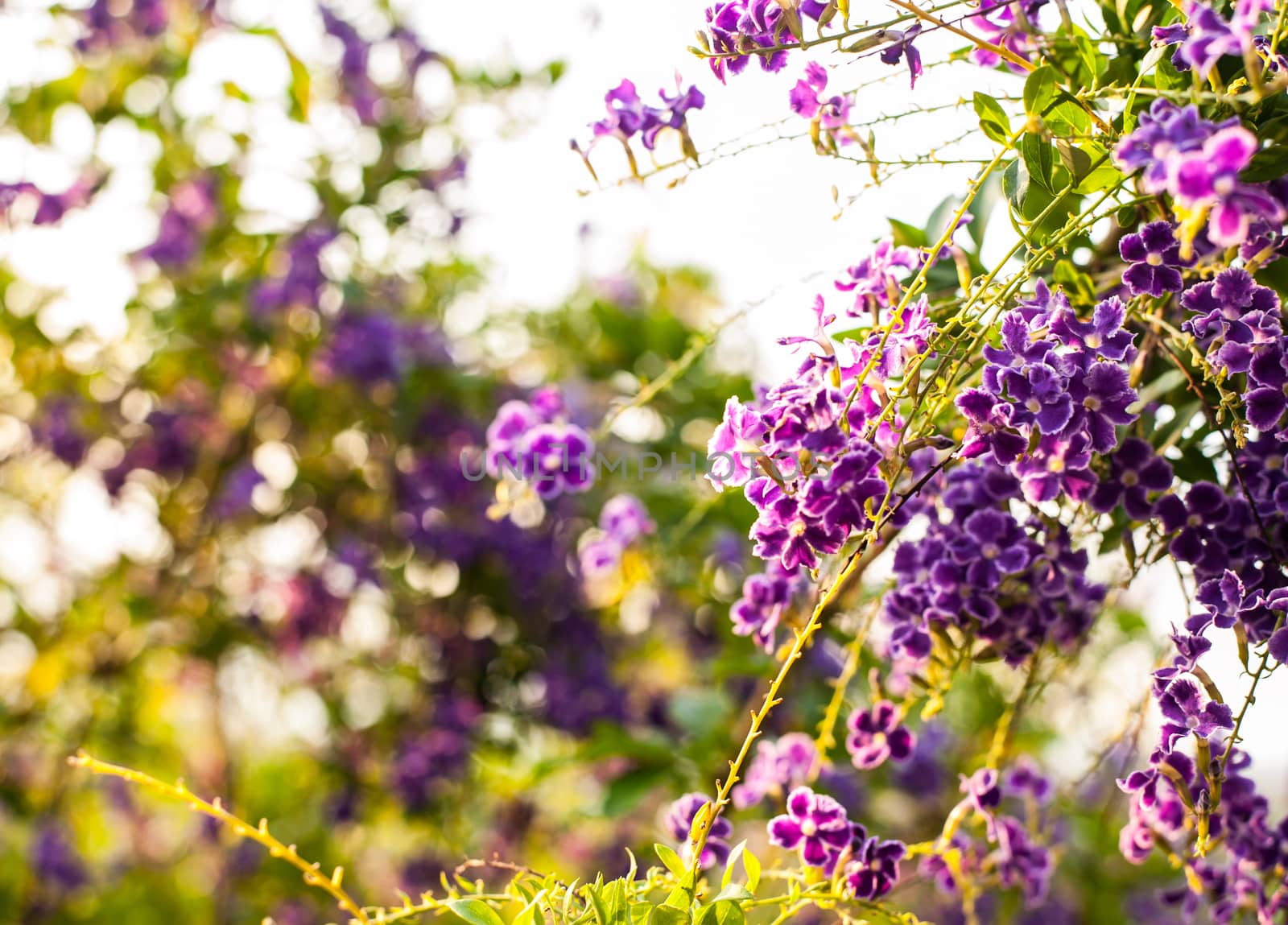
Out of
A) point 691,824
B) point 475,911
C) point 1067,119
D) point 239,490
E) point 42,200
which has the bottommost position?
point 475,911

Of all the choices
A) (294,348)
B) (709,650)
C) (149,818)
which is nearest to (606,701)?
(709,650)

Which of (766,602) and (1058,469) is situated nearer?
(1058,469)

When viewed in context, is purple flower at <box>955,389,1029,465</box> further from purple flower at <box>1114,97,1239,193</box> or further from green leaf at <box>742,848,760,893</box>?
green leaf at <box>742,848,760,893</box>

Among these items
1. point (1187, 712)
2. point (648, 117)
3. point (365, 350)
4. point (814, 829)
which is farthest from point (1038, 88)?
point (365, 350)

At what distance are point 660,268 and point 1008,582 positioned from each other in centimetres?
193

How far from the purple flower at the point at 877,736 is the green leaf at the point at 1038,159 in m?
0.40

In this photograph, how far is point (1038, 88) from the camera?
0.64m

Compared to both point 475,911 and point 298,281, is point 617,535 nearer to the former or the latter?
point 475,911

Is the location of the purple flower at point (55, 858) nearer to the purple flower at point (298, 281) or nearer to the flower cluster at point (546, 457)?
the purple flower at point (298, 281)

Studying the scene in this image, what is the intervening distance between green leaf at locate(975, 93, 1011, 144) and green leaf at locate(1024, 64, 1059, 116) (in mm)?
62

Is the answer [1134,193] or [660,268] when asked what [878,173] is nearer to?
[1134,193]

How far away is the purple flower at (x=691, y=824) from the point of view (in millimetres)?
789

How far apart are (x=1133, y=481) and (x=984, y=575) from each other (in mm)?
111

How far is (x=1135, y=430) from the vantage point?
738mm
